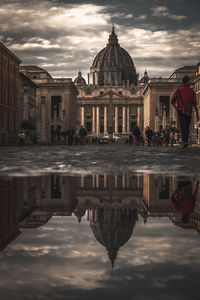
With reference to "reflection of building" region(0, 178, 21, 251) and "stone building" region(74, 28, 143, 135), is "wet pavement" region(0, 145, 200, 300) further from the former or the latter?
"stone building" region(74, 28, 143, 135)

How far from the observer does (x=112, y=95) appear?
446 feet

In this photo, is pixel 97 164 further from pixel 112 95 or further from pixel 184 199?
pixel 112 95

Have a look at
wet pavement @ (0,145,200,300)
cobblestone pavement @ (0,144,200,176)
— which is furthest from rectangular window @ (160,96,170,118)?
wet pavement @ (0,145,200,300)

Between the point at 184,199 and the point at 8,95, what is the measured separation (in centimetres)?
4223

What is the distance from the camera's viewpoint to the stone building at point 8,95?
4131cm

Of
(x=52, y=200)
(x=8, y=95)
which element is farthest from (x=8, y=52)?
(x=52, y=200)

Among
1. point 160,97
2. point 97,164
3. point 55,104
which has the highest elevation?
point 160,97

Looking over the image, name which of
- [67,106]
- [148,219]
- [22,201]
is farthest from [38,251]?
[67,106]

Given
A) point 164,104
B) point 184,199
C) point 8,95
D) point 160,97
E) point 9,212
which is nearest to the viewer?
point 9,212

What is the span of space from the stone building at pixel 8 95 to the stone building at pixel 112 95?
8039 cm

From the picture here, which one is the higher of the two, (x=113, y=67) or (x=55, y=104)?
(x=113, y=67)

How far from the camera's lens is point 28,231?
2.31 metres

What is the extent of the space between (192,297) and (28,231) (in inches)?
44.0

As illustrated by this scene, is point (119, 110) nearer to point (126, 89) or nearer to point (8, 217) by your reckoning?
point (126, 89)
